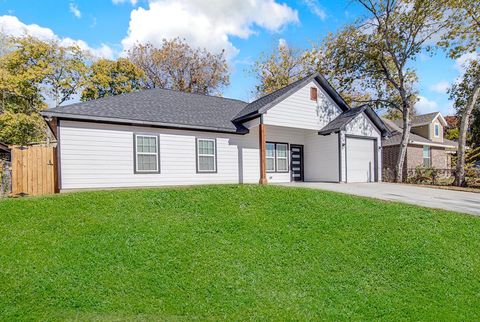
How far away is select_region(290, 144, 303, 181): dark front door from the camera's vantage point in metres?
17.1

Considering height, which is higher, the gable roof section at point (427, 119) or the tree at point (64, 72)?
the tree at point (64, 72)

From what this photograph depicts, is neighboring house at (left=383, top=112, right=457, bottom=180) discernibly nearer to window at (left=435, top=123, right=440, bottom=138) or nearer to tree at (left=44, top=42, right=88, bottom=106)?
window at (left=435, top=123, right=440, bottom=138)

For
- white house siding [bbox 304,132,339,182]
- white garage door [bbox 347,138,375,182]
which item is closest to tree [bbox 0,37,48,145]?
white house siding [bbox 304,132,339,182]

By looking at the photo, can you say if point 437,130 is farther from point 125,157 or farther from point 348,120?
point 125,157

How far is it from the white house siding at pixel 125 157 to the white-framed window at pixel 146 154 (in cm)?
20

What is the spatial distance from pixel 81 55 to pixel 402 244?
2963 cm

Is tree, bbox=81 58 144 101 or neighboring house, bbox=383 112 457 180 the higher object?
tree, bbox=81 58 144 101

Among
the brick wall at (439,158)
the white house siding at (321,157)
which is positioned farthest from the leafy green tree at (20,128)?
the brick wall at (439,158)

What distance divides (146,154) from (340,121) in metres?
10.5

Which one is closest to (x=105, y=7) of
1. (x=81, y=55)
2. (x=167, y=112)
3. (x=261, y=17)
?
(x=167, y=112)

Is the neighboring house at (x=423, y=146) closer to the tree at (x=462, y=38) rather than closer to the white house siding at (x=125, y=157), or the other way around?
the tree at (x=462, y=38)

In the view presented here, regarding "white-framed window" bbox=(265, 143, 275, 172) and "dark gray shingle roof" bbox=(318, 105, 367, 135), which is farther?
"white-framed window" bbox=(265, 143, 275, 172)

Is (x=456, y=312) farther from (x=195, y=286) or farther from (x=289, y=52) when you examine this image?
(x=289, y=52)

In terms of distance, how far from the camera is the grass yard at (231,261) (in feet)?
14.5
